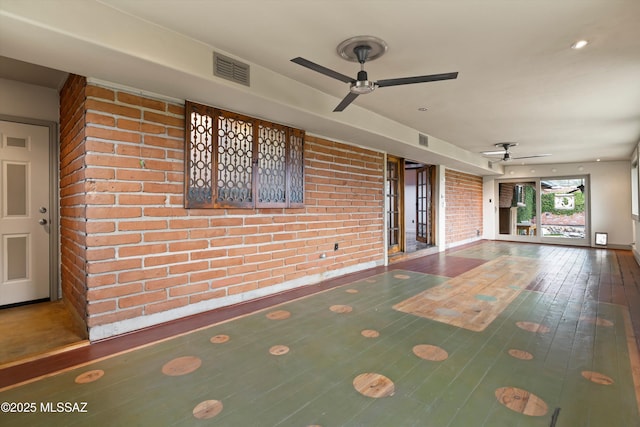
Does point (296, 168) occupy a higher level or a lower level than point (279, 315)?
higher

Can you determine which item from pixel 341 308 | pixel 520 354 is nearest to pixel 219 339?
pixel 341 308

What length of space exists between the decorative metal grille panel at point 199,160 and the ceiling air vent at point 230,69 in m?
0.63

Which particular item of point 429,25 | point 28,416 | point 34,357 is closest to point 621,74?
Answer: point 429,25

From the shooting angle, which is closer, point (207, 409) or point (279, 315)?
point (207, 409)

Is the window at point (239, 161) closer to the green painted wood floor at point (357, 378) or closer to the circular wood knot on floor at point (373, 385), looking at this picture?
the green painted wood floor at point (357, 378)

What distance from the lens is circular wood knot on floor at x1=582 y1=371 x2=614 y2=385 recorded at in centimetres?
198

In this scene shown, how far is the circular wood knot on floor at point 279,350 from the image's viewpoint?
7.76ft

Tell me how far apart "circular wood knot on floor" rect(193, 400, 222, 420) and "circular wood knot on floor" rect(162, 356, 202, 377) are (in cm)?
41

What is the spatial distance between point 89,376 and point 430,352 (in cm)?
242

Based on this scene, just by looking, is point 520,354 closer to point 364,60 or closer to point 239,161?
point 364,60

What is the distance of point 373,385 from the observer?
194cm

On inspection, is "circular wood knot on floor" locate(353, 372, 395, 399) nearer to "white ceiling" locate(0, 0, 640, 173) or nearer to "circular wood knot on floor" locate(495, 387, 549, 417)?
"circular wood knot on floor" locate(495, 387, 549, 417)

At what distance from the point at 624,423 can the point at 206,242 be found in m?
3.37

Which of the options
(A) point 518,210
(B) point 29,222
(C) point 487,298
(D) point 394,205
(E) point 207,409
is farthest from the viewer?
(A) point 518,210
